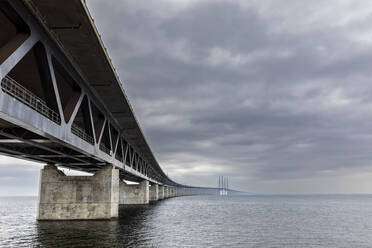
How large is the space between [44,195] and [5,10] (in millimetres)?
26049

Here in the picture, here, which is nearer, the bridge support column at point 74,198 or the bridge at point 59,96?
the bridge at point 59,96

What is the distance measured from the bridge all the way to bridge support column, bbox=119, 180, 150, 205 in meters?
43.0

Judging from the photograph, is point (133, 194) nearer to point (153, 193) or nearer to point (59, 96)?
point (153, 193)

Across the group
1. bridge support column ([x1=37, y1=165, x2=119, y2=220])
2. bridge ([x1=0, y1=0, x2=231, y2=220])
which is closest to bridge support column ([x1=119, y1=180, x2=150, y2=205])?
bridge ([x1=0, y1=0, x2=231, y2=220])

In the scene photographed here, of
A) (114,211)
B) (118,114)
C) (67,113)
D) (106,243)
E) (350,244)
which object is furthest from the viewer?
(114,211)

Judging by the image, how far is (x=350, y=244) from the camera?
2712 cm

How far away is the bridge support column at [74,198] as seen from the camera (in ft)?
113

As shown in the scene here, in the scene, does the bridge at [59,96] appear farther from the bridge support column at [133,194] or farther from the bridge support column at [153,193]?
the bridge support column at [153,193]

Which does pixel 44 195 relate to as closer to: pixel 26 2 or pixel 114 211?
pixel 114 211

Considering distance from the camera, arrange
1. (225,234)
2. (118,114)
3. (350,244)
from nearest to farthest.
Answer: (350,244)
(225,234)
(118,114)

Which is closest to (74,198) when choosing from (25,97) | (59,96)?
(59,96)

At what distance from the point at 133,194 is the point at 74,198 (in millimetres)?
47220

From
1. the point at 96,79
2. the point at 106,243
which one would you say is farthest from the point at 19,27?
the point at 106,243

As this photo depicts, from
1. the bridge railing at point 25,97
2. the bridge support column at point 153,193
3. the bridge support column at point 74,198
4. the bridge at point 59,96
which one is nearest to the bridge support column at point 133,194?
the bridge support column at point 153,193
